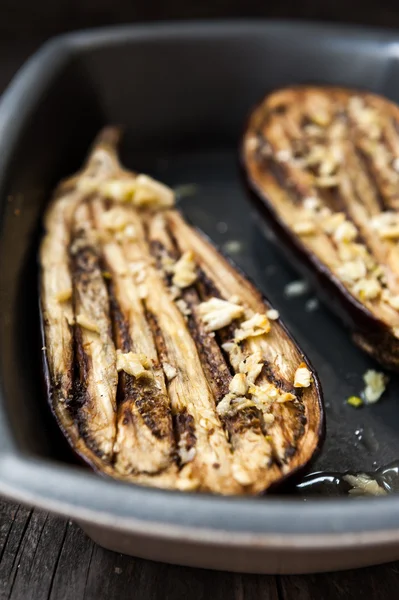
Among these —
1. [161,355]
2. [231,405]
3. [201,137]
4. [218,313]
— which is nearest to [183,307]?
[218,313]

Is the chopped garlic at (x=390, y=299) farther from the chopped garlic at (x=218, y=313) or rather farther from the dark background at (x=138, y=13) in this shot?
the dark background at (x=138, y=13)

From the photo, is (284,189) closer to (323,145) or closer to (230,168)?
(323,145)

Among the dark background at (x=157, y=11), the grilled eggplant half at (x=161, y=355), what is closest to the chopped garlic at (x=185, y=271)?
the grilled eggplant half at (x=161, y=355)

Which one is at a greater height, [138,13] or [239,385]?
[138,13]

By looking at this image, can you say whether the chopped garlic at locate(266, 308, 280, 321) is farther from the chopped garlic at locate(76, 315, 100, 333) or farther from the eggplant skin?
the chopped garlic at locate(76, 315, 100, 333)

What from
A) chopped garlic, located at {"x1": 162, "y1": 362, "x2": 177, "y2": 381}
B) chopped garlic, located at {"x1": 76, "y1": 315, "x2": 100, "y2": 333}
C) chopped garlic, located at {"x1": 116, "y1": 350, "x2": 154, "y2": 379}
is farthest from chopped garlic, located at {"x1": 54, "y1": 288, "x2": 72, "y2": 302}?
chopped garlic, located at {"x1": 162, "y1": 362, "x2": 177, "y2": 381}

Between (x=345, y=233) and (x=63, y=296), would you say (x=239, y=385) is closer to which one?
(x=63, y=296)

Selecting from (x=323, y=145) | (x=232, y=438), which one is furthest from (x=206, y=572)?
(x=323, y=145)
